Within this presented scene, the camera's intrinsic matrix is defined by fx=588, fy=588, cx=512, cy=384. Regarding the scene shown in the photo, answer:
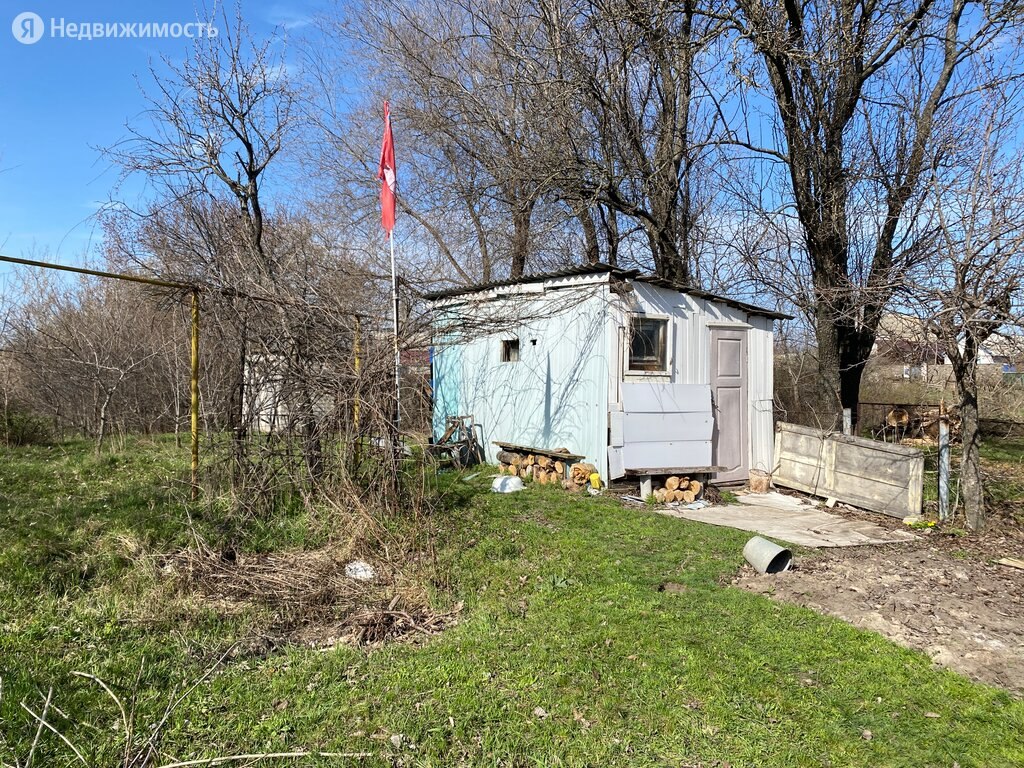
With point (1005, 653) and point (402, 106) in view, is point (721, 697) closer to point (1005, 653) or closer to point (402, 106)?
point (1005, 653)

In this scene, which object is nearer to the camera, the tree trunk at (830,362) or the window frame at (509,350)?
the window frame at (509,350)

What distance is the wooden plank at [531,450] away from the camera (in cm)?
850

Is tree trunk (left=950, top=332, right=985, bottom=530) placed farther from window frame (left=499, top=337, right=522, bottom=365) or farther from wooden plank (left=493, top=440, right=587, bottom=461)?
window frame (left=499, top=337, right=522, bottom=365)

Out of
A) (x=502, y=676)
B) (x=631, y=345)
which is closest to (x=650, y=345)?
(x=631, y=345)

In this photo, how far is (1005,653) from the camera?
3658 mm

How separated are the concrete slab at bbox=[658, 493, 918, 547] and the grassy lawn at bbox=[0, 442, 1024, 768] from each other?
211cm

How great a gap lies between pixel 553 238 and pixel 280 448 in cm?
1009

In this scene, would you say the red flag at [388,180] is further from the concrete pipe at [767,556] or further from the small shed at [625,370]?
the concrete pipe at [767,556]

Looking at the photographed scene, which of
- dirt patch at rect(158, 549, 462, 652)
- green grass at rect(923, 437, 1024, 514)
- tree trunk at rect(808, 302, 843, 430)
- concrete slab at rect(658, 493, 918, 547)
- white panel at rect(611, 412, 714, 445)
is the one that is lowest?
concrete slab at rect(658, 493, 918, 547)

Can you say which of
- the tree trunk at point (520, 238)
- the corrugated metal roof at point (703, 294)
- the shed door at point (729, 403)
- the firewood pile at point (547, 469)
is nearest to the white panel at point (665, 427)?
the shed door at point (729, 403)

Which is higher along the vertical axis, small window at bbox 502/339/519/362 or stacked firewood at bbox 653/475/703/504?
small window at bbox 502/339/519/362

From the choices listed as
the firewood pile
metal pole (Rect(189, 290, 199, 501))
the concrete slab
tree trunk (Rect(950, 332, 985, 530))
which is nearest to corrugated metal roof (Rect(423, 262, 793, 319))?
metal pole (Rect(189, 290, 199, 501))

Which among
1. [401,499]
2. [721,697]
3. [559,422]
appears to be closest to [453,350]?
[559,422]

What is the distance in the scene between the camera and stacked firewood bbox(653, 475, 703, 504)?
8062mm
